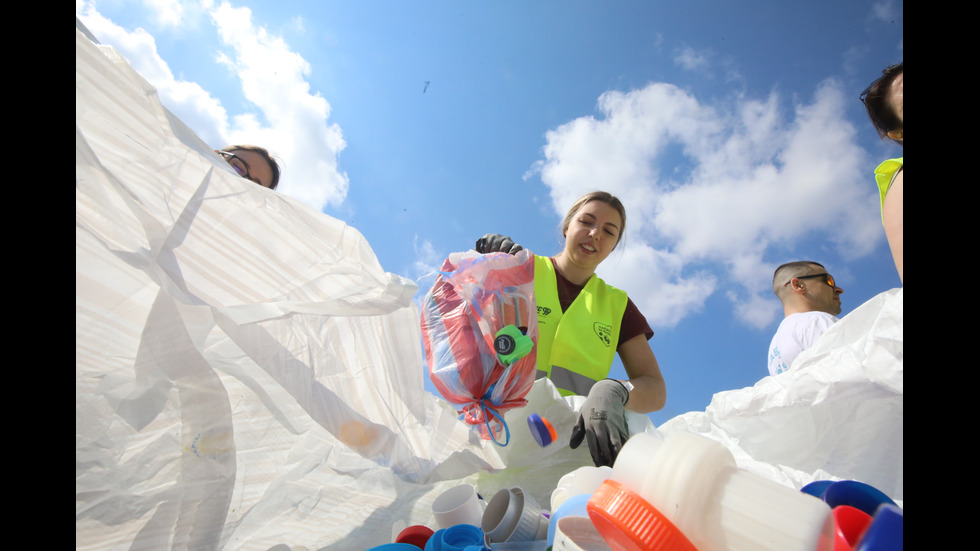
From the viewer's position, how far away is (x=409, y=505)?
868 mm

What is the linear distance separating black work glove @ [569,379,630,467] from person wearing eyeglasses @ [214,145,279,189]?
1.53 meters

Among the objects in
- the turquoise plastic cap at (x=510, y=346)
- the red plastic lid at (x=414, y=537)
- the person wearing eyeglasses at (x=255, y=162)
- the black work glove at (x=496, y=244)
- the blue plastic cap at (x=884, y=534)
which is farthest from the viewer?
the person wearing eyeglasses at (x=255, y=162)

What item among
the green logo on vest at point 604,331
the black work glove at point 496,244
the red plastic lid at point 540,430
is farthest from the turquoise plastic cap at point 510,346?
the green logo on vest at point 604,331

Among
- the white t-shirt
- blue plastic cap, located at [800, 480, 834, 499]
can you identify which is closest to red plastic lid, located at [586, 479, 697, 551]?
blue plastic cap, located at [800, 480, 834, 499]

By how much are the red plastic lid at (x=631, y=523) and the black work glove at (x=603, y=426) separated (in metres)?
0.62

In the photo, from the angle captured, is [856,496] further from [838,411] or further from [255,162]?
[255,162]

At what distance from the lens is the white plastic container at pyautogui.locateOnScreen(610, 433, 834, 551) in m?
0.37

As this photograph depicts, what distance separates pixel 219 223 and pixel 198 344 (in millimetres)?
219

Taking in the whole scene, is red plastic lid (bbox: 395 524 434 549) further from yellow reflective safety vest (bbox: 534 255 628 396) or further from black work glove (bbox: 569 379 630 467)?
yellow reflective safety vest (bbox: 534 255 628 396)

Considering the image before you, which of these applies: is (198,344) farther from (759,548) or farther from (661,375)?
(661,375)

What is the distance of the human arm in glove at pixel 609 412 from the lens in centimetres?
103

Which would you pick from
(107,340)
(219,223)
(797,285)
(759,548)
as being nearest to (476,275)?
(219,223)

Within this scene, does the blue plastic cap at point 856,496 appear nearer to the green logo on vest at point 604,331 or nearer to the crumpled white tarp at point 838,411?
the crumpled white tarp at point 838,411

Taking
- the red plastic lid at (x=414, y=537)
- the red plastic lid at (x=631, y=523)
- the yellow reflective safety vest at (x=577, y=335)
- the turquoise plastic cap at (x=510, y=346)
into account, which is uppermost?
the yellow reflective safety vest at (x=577, y=335)
